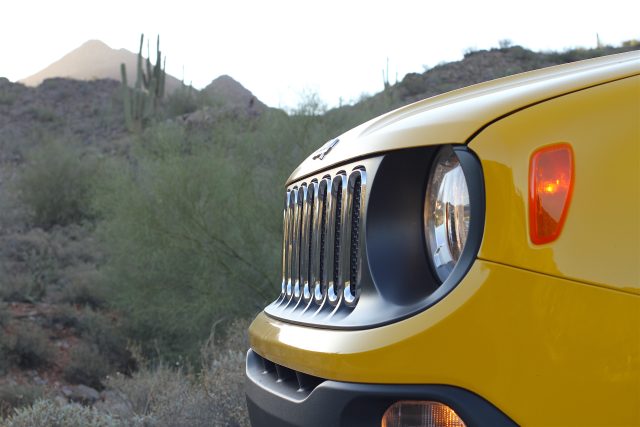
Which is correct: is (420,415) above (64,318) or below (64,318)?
above

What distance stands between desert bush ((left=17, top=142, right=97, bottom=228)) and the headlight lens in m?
25.4

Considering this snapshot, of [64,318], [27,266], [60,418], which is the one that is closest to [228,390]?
[60,418]

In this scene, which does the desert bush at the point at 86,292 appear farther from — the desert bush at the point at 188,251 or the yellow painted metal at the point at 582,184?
the yellow painted metal at the point at 582,184

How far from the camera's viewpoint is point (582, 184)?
5.94 ft

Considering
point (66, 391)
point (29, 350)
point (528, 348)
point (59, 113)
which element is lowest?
point (66, 391)

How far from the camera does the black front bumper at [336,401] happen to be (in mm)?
1883

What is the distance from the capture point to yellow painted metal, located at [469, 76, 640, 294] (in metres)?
1.76

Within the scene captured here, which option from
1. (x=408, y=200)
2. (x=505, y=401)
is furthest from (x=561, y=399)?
(x=408, y=200)

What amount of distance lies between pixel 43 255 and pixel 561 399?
2167 cm

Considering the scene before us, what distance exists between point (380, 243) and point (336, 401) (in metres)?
0.39

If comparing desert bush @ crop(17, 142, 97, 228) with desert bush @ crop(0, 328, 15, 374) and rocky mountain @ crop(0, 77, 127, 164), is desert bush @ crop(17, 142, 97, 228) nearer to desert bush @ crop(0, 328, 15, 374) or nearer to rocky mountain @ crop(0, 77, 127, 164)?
rocky mountain @ crop(0, 77, 127, 164)

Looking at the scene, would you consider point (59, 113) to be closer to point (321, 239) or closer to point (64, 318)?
point (64, 318)

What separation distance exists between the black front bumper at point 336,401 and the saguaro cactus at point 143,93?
105 ft

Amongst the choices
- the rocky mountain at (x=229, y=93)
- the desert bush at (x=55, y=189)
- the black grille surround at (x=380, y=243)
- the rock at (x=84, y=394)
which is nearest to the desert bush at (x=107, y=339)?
the rock at (x=84, y=394)
